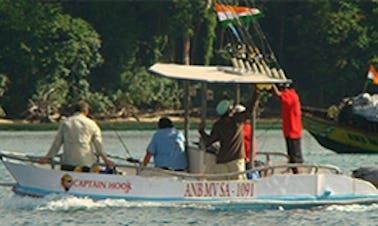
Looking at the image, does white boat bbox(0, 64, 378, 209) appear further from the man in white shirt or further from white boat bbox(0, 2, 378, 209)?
the man in white shirt

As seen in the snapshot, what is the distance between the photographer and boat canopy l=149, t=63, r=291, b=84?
83.8ft

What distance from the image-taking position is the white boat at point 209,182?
83.1 ft

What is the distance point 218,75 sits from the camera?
26.0 metres

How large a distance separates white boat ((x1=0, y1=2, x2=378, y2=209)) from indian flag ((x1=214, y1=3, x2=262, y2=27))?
263 cm

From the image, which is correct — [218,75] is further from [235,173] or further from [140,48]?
[140,48]

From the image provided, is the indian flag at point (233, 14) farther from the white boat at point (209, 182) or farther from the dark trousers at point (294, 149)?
the dark trousers at point (294, 149)

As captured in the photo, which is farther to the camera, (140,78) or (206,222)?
(140,78)

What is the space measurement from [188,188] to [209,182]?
319 mm

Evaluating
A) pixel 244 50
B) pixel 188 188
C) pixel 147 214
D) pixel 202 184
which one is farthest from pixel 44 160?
pixel 244 50

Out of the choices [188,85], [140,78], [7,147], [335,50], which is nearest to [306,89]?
[335,50]

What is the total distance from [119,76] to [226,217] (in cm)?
5574

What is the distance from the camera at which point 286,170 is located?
26.5m

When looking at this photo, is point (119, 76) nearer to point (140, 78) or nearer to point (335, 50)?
point (140, 78)

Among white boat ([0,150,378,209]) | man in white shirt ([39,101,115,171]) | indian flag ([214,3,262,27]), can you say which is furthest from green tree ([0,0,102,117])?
man in white shirt ([39,101,115,171])
